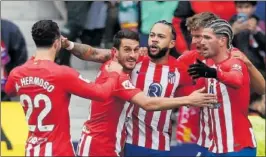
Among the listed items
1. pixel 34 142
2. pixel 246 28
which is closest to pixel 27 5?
pixel 246 28

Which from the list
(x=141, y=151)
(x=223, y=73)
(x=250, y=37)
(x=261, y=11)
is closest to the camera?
(x=223, y=73)

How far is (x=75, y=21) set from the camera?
14.6 m

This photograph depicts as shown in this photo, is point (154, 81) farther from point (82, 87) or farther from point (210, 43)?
point (82, 87)

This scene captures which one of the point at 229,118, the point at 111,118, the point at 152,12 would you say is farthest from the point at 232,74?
the point at 152,12

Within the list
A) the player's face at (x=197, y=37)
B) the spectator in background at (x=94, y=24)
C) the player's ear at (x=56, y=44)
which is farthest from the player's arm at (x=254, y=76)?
the spectator in background at (x=94, y=24)

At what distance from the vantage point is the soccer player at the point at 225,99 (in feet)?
36.0

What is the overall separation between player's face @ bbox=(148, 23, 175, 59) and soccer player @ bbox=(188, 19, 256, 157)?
1.40 ft

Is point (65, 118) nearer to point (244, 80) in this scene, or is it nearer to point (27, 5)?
point (244, 80)

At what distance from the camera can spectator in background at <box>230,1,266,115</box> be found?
1450cm

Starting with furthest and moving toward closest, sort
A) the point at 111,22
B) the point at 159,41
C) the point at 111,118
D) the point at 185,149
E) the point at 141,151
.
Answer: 1. the point at 111,22
2. the point at 185,149
3. the point at 141,151
4. the point at 159,41
5. the point at 111,118

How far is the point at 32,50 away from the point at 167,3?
1904 millimetres

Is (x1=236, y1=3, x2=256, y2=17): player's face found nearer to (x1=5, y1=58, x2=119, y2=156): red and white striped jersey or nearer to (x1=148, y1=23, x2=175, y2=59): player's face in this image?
(x1=148, y1=23, x2=175, y2=59): player's face

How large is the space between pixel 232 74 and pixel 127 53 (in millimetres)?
1006

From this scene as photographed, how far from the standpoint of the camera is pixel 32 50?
15.3 m
